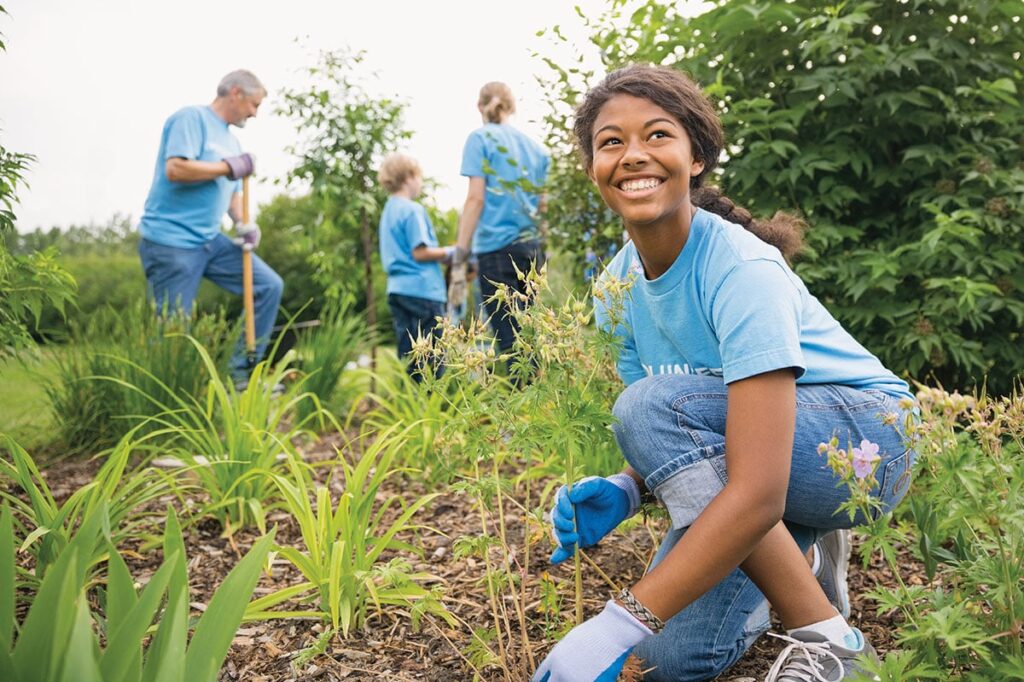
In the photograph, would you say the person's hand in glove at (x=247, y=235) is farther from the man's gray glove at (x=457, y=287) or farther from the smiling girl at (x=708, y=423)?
the smiling girl at (x=708, y=423)

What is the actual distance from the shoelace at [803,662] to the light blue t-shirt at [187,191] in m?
4.24

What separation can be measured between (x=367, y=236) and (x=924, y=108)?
430 cm

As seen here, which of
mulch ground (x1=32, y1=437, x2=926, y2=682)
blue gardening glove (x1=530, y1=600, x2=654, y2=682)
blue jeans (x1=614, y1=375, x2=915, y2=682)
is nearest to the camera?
blue gardening glove (x1=530, y1=600, x2=654, y2=682)

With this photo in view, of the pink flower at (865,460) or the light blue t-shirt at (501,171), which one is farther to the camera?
the light blue t-shirt at (501,171)

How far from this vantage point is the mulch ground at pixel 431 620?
2.04 meters

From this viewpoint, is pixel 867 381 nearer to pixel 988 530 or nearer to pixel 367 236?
pixel 988 530

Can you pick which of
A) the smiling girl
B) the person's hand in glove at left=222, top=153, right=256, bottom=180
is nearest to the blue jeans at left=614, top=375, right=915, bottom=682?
the smiling girl

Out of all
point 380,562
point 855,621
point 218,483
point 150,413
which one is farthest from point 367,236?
point 855,621

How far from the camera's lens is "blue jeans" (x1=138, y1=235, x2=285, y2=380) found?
494 centimetres

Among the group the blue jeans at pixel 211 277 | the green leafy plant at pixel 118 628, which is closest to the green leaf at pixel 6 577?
the green leafy plant at pixel 118 628

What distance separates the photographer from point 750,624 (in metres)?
2.02

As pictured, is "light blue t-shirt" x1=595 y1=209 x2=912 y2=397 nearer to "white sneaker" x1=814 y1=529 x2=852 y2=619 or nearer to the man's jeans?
"white sneaker" x1=814 y1=529 x2=852 y2=619

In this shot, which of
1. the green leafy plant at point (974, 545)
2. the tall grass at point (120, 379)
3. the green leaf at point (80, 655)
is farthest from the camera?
the tall grass at point (120, 379)

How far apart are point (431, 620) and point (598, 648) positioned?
0.73 metres
